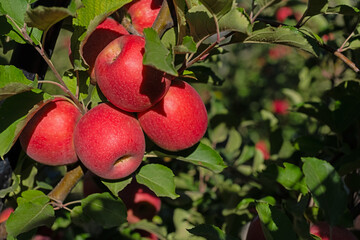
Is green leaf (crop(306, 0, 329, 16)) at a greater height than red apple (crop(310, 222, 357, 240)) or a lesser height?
greater

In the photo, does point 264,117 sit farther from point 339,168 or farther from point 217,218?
point 339,168

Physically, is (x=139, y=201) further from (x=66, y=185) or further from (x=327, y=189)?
(x=327, y=189)

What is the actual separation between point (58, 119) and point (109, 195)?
0.19 meters

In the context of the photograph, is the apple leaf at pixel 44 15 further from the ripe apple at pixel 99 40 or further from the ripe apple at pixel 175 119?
the ripe apple at pixel 175 119

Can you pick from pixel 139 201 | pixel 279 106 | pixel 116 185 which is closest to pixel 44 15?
pixel 116 185

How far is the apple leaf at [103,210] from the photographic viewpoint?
86cm

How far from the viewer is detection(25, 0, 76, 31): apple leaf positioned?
0.64 m

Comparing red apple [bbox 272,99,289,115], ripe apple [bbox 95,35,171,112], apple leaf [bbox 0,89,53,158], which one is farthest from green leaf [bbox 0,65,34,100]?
red apple [bbox 272,99,289,115]

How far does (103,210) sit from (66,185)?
9cm

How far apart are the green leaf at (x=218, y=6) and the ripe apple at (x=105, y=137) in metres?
0.27

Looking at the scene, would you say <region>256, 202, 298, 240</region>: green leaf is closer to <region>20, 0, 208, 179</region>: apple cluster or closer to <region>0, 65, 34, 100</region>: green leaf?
<region>20, 0, 208, 179</region>: apple cluster

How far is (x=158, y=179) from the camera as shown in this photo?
2.86ft

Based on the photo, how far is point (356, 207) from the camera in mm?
1043

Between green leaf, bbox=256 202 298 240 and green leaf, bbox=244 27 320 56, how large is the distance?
0.28 m
